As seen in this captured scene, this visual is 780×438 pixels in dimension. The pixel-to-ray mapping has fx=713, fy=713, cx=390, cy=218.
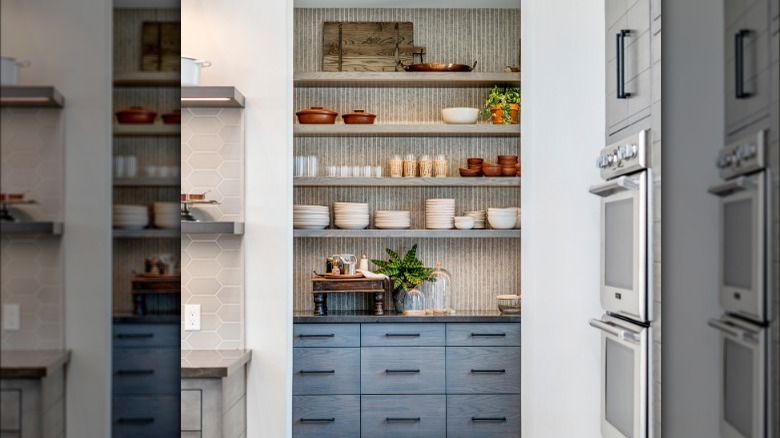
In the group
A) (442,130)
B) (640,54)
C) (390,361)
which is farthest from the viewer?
(442,130)

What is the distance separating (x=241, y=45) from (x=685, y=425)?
9.40ft

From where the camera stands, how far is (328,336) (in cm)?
395

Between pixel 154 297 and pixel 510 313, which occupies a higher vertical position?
pixel 154 297

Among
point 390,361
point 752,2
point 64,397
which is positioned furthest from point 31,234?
point 390,361

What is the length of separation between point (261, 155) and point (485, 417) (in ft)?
6.58

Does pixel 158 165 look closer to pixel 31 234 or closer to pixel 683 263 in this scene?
pixel 31 234

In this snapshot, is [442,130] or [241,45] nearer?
[241,45]

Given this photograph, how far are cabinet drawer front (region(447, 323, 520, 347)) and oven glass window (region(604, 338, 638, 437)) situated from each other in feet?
3.99

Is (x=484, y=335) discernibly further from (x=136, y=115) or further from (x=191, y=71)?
(x=136, y=115)

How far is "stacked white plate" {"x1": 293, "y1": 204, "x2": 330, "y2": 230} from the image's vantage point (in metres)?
4.23

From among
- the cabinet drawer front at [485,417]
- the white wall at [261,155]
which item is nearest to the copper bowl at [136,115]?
the white wall at [261,155]

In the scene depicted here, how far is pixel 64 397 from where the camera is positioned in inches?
5.0

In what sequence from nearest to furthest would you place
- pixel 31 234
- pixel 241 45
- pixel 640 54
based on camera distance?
pixel 31 234 < pixel 640 54 < pixel 241 45

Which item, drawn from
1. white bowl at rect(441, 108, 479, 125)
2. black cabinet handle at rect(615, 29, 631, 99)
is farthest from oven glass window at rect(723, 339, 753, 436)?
white bowl at rect(441, 108, 479, 125)
